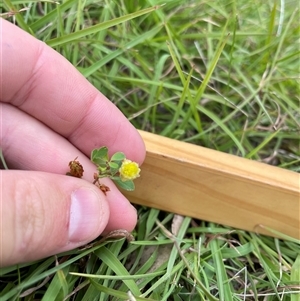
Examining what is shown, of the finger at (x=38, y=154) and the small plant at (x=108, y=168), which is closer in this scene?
the small plant at (x=108, y=168)

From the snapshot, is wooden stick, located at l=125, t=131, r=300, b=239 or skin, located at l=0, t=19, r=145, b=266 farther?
wooden stick, located at l=125, t=131, r=300, b=239

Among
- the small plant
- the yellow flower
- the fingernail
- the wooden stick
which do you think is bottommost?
the wooden stick

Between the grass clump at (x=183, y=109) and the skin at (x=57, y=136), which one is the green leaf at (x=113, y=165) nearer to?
the skin at (x=57, y=136)

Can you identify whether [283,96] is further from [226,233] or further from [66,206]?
[66,206]

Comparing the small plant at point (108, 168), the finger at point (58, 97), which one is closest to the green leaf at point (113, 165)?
the small plant at point (108, 168)

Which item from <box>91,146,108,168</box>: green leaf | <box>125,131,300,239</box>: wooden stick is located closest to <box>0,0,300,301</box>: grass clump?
<box>125,131,300,239</box>: wooden stick

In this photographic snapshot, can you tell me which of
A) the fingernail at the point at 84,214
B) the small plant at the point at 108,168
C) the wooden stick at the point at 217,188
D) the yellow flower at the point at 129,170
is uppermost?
the yellow flower at the point at 129,170

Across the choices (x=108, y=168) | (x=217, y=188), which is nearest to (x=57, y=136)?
(x=108, y=168)

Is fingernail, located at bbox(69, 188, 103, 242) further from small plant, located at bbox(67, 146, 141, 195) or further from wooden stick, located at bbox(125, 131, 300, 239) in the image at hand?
wooden stick, located at bbox(125, 131, 300, 239)
